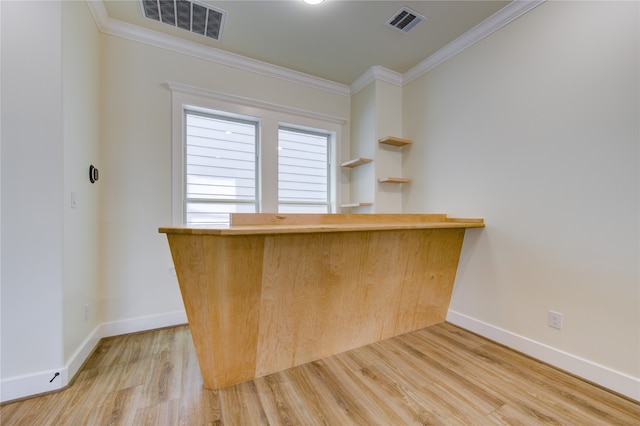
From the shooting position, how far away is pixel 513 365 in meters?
1.84

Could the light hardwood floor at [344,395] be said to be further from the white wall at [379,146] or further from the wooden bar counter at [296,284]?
the white wall at [379,146]

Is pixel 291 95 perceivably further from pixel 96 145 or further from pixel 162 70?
pixel 96 145

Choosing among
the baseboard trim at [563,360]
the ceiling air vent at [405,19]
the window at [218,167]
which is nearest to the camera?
the baseboard trim at [563,360]

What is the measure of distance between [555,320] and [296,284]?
1.81 m

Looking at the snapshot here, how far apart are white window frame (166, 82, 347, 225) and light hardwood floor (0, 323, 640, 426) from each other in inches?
51.2

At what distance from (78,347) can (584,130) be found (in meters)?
3.63

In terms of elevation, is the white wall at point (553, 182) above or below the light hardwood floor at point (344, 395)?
above

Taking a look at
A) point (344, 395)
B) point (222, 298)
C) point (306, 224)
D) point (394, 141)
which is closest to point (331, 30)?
point (394, 141)

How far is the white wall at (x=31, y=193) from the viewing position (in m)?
1.46

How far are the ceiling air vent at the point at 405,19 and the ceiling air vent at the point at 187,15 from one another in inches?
55.5

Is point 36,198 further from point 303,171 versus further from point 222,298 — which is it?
point 303,171

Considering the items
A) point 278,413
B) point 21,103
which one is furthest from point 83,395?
point 21,103

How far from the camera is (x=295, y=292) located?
1705 mm

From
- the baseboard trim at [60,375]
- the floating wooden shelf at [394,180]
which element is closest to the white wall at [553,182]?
the floating wooden shelf at [394,180]
